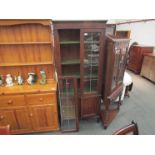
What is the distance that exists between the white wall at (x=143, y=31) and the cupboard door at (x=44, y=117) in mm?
4961

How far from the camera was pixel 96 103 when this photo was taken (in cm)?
222

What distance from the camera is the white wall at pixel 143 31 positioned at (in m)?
4.77

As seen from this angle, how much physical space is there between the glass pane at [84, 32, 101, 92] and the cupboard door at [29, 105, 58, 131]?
2.32 ft

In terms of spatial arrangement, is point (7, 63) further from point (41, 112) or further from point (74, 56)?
point (74, 56)

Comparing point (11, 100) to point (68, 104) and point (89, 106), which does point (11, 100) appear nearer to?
point (68, 104)

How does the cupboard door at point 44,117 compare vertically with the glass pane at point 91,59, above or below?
below

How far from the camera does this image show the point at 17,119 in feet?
6.47

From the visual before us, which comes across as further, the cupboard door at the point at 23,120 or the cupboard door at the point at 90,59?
the cupboard door at the point at 23,120

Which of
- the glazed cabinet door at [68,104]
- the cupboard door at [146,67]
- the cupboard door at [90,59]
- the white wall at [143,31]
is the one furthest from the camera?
the white wall at [143,31]

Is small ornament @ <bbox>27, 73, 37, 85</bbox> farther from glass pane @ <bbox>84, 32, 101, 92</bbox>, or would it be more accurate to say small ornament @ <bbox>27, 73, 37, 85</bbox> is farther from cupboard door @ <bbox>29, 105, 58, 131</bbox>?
glass pane @ <bbox>84, 32, 101, 92</bbox>

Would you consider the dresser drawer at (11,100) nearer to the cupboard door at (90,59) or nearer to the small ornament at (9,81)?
the small ornament at (9,81)

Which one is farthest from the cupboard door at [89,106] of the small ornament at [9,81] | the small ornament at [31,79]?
the small ornament at [9,81]

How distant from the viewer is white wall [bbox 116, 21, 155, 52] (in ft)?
15.7
